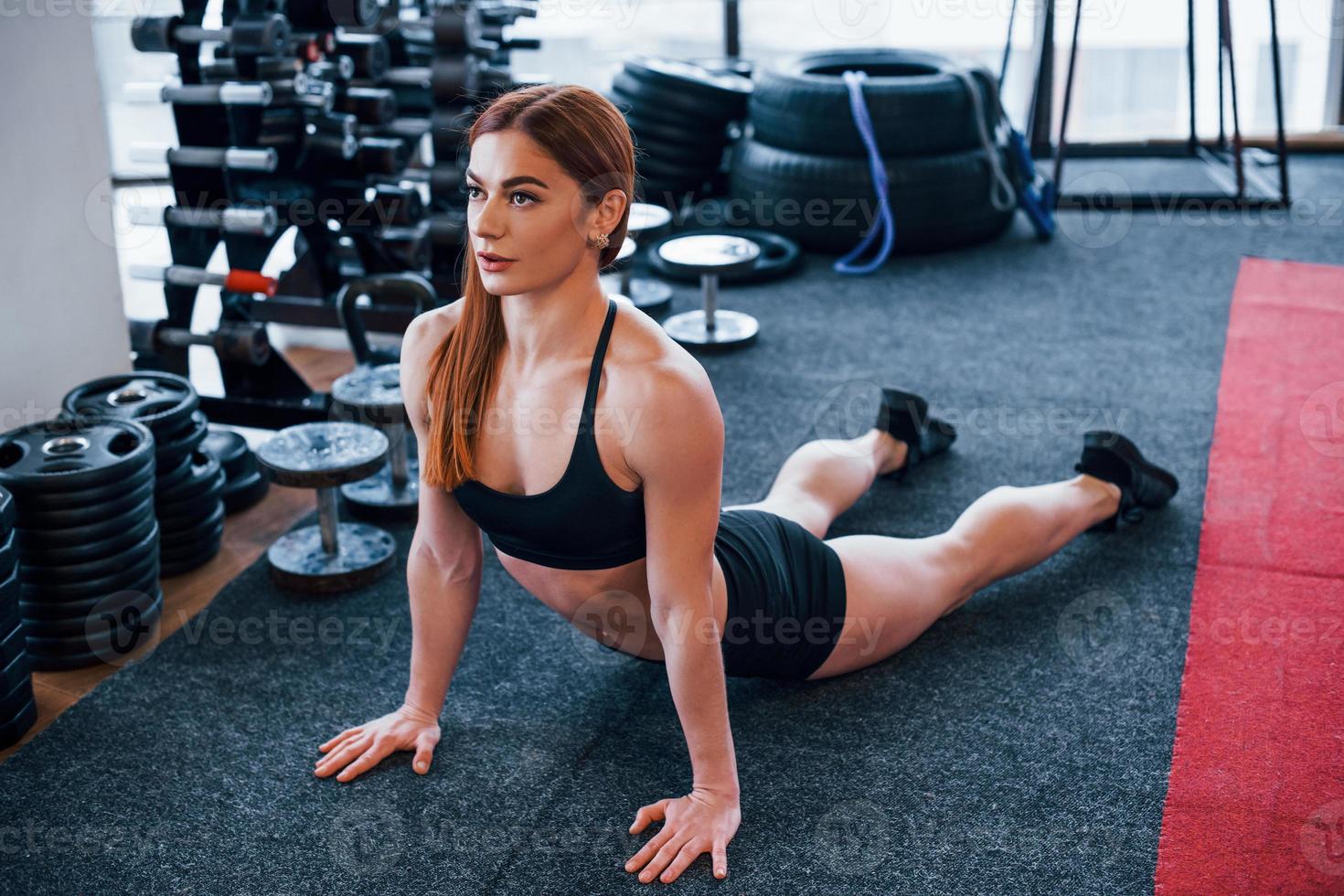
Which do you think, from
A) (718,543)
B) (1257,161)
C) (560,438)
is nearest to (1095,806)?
(718,543)

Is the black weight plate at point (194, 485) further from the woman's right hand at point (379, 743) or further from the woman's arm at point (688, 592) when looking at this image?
the woman's arm at point (688, 592)

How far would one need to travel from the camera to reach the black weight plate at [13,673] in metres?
1.80

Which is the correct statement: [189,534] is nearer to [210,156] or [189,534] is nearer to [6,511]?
[6,511]

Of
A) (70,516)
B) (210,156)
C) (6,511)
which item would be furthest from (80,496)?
(210,156)

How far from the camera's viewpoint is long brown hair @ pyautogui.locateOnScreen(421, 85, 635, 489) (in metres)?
1.35

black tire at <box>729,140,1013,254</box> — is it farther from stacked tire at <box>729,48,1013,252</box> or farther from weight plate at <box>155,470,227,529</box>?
weight plate at <box>155,470,227,529</box>

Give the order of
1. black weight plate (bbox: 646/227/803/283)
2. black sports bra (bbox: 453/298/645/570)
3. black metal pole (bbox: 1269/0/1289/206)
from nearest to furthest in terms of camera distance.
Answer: black sports bra (bbox: 453/298/645/570)
black weight plate (bbox: 646/227/803/283)
black metal pole (bbox: 1269/0/1289/206)

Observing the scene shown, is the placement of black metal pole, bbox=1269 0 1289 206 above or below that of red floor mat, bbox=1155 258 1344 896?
above

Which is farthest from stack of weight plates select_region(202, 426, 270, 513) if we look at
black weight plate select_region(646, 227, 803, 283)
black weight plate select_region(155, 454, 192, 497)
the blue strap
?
the blue strap

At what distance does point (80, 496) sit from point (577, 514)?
2.95 feet

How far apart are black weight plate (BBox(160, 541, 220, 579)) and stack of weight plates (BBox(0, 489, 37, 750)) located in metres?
0.47

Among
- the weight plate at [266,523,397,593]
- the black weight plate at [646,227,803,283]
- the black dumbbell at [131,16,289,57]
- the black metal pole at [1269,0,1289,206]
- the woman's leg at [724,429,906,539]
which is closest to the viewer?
the woman's leg at [724,429,906,539]

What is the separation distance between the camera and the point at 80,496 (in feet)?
6.34

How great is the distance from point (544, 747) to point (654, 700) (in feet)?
0.64
